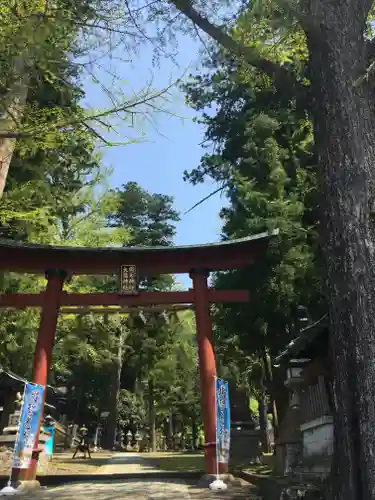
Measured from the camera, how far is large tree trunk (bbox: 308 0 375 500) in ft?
12.6

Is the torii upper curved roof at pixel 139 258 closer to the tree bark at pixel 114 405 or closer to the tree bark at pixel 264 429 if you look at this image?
the tree bark at pixel 264 429

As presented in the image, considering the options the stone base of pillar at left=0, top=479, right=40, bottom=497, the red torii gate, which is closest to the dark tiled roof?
the red torii gate

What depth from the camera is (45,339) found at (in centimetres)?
1025

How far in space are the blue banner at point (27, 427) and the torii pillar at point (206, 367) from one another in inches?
134

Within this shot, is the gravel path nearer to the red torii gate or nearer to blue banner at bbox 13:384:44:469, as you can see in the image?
blue banner at bbox 13:384:44:469

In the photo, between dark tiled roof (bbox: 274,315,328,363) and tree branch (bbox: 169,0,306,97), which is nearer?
tree branch (bbox: 169,0,306,97)

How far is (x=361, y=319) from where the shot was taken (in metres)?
4.04

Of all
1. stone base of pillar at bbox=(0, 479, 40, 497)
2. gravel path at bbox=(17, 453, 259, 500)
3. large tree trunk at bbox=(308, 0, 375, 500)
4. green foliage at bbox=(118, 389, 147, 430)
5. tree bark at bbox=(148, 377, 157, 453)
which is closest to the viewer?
large tree trunk at bbox=(308, 0, 375, 500)

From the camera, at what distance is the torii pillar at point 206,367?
30.9 ft

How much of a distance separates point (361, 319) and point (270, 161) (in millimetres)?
10161

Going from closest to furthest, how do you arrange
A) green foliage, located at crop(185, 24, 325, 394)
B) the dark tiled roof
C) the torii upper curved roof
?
the dark tiled roof → the torii upper curved roof → green foliage, located at crop(185, 24, 325, 394)

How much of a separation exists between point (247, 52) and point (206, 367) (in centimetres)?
664

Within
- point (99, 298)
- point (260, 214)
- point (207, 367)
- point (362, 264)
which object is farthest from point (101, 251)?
point (362, 264)

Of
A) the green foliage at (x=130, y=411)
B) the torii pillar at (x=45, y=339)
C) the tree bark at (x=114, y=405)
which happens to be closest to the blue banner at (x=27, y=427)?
the torii pillar at (x=45, y=339)
